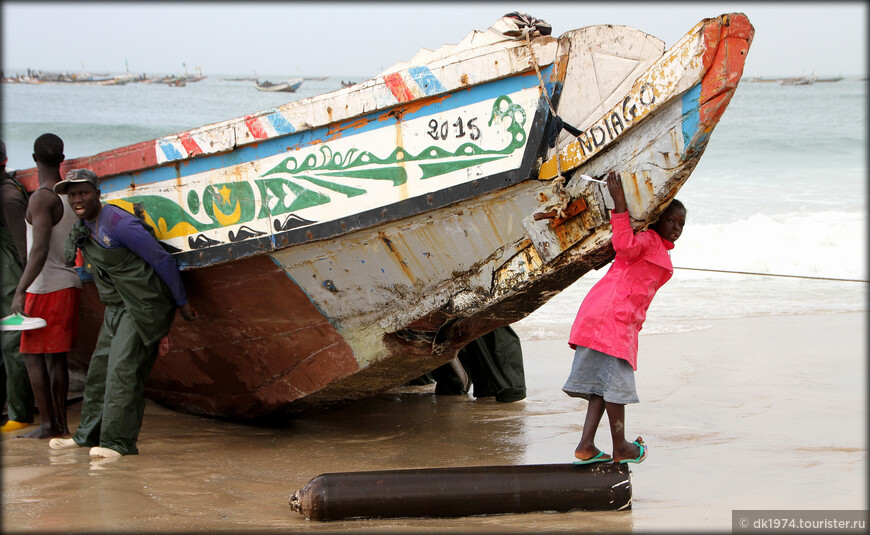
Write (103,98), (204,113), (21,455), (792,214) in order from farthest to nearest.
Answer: (103,98) → (204,113) → (792,214) → (21,455)

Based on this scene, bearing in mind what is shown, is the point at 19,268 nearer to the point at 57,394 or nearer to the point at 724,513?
the point at 57,394

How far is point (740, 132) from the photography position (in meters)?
28.5

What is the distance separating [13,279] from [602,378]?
3.36 metres

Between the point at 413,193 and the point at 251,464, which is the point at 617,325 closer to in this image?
the point at 413,193

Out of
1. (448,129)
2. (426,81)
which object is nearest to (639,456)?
(448,129)

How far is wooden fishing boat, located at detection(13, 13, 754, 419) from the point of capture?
345cm

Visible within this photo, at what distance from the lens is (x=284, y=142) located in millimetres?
4148

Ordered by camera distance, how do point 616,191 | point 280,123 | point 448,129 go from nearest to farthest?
point 616,191, point 448,129, point 280,123

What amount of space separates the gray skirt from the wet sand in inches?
18.1

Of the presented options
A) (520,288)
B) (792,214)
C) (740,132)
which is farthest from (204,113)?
(520,288)

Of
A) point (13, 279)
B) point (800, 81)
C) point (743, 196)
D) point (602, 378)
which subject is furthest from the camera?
point (800, 81)

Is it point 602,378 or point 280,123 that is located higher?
point 280,123

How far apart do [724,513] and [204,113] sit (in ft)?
88.8

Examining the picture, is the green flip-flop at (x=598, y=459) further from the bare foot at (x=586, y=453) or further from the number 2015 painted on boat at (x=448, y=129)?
the number 2015 painted on boat at (x=448, y=129)
